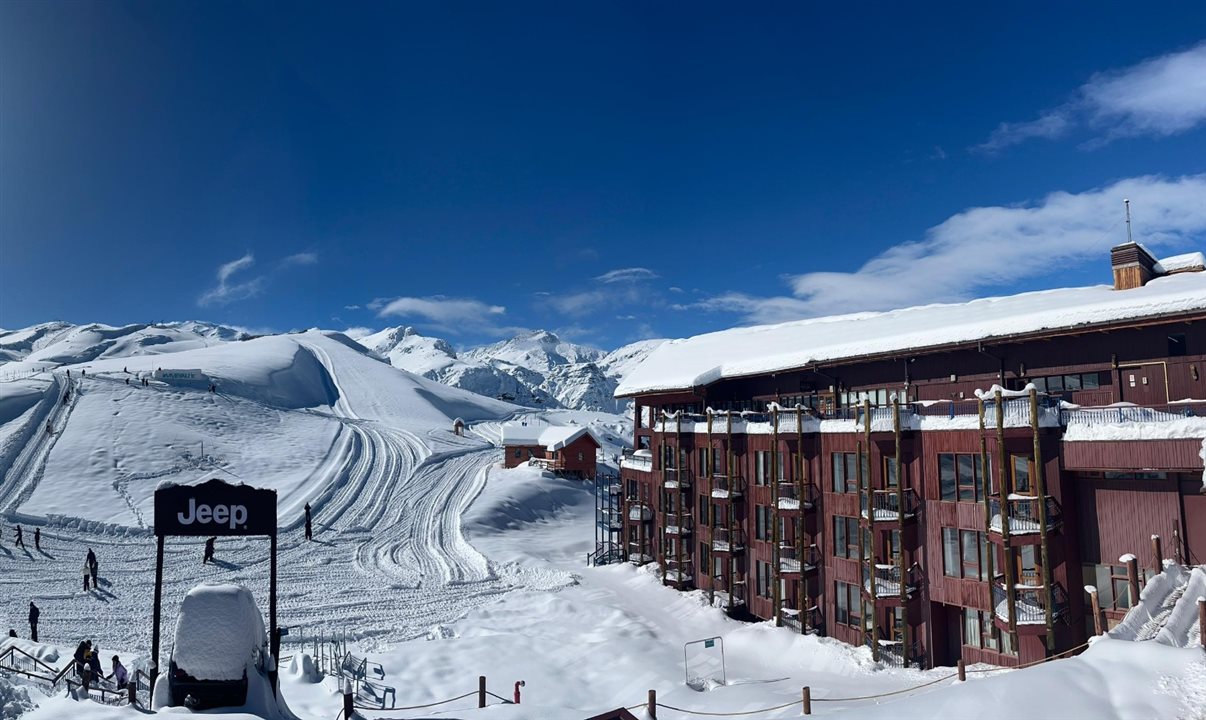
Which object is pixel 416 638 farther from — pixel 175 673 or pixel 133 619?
pixel 175 673

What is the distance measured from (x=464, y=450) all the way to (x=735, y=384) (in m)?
43.9

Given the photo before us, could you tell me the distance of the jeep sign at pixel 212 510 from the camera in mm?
16484

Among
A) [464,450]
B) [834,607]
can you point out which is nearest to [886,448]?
[834,607]

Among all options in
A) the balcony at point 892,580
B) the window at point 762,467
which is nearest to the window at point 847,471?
the balcony at point 892,580

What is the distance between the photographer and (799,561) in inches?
1208

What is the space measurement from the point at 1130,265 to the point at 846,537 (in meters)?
15.0

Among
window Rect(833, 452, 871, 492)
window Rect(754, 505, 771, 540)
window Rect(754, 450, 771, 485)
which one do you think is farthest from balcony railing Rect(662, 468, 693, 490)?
window Rect(833, 452, 871, 492)

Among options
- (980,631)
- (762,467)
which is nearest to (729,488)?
(762,467)

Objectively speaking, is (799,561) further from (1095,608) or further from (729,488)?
(1095,608)

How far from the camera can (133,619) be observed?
3006 cm

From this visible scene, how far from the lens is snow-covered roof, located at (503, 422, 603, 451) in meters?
69.4

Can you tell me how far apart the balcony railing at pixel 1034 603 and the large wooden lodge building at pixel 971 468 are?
0.06 m

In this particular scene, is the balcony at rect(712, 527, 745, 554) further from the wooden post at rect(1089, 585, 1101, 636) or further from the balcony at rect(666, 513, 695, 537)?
the wooden post at rect(1089, 585, 1101, 636)

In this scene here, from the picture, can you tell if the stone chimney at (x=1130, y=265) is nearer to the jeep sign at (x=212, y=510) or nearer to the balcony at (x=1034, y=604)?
the balcony at (x=1034, y=604)
